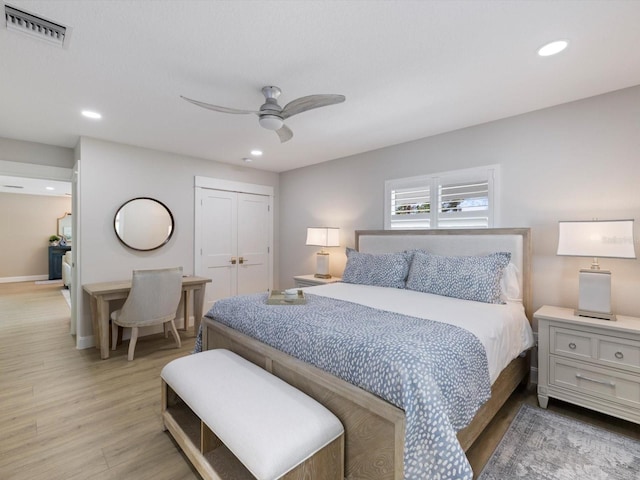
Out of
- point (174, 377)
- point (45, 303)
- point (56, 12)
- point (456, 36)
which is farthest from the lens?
point (45, 303)

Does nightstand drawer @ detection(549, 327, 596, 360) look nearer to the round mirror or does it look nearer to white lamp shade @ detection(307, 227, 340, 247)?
white lamp shade @ detection(307, 227, 340, 247)

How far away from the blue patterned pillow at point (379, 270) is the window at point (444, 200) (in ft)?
1.90

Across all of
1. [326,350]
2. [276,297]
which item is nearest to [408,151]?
[276,297]

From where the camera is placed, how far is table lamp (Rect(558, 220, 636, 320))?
2127 mm

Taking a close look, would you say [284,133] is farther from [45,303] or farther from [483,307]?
[45,303]

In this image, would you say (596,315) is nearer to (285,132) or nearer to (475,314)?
(475,314)

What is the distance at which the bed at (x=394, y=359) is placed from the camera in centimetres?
128

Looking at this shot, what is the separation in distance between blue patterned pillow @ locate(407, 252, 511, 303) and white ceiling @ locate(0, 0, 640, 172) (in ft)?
4.49

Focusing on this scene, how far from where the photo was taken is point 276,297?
2.56m

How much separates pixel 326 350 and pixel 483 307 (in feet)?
4.55

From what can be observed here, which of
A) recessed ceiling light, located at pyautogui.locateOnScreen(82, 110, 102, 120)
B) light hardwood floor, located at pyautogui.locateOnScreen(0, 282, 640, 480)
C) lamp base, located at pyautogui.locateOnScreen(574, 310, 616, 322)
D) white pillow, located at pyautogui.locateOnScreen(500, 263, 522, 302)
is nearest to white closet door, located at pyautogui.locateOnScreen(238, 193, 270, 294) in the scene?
light hardwood floor, located at pyautogui.locateOnScreen(0, 282, 640, 480)

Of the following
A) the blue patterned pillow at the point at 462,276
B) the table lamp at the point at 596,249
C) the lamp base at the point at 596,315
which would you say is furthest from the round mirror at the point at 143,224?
the lamp base at the point at 596,315

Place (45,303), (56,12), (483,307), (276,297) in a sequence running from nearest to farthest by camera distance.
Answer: (56,12) → (483,307) → (276,297) → (45,303)

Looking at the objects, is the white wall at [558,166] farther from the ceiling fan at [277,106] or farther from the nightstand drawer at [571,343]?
the ceiling fan at [277,106]
